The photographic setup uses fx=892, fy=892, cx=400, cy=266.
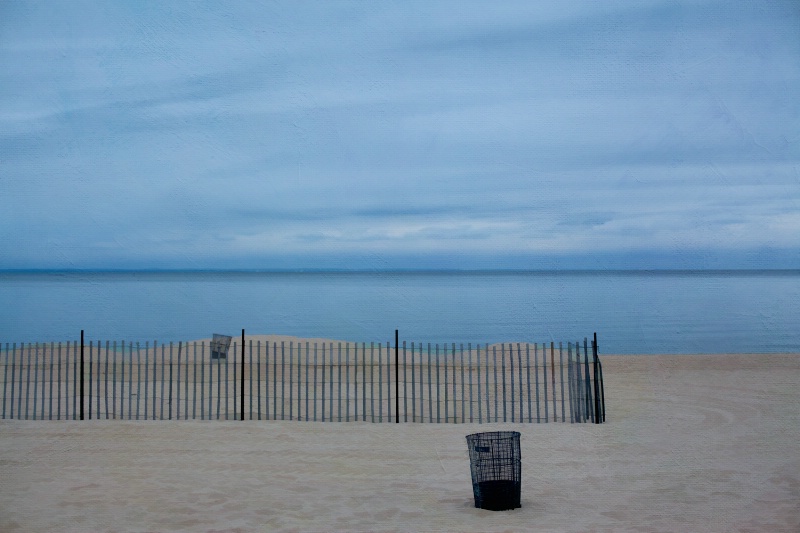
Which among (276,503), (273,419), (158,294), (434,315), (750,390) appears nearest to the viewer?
(276,503)

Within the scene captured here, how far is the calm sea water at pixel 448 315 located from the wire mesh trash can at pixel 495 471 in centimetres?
2375

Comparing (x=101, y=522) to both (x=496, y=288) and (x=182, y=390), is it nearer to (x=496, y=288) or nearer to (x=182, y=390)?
(x=182, y=390)

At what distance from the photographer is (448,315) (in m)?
46.0

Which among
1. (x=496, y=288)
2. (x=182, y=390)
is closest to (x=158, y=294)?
(x=496, y=288)

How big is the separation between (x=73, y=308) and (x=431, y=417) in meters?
37.7

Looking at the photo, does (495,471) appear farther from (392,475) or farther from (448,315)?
(448,315)

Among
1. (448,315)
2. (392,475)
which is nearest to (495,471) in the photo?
(392,475)

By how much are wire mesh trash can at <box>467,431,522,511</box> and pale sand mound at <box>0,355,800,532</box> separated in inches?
6.5

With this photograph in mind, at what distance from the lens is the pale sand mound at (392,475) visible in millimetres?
7750

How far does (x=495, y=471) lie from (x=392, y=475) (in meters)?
1.69

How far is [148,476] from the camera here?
960cm

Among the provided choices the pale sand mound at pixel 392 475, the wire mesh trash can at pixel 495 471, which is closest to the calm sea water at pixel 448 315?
the pale sand mound at pixel 392 475

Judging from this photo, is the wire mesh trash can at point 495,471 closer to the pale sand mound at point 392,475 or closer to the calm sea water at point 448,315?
the pale sand mound at point 392,475

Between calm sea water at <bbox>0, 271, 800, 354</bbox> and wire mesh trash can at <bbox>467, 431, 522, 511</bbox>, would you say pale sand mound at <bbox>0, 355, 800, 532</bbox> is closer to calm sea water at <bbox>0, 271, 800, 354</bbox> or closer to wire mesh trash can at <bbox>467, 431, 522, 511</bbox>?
wire mesh trash can at <bbox>467, 431, 522, 511</bbox>
